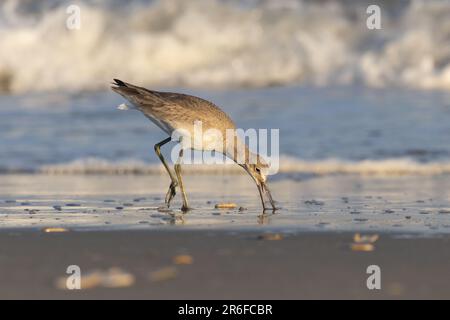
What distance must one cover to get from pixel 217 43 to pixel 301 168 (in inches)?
292

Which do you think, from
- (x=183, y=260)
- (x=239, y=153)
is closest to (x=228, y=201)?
(x=239, y=153)

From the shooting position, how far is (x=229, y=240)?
6.17 meters

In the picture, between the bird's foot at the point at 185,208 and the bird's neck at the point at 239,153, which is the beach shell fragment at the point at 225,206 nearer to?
the bird's foot at the point at 185,208

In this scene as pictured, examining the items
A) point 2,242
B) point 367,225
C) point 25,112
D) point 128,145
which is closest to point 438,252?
point 367,225

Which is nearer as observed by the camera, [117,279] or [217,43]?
[117,279]

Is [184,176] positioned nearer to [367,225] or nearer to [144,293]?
[367,225]

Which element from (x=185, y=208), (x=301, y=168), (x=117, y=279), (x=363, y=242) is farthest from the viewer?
(x=301, y=168)

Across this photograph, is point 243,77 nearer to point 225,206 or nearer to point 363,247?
point 225,206

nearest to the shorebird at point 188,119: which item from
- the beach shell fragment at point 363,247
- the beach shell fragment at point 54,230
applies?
the beach shell fragment at point 54,230

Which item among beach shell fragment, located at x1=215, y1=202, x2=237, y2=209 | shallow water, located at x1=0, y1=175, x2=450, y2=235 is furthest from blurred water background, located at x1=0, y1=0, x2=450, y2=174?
beach shell fragment, located at x1=215, y1=202, x2=237, y2=209

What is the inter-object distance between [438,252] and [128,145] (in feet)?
19.4

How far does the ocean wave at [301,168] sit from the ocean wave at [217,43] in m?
4.94

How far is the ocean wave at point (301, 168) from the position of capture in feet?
32.0

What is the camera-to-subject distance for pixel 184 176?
384 inches
